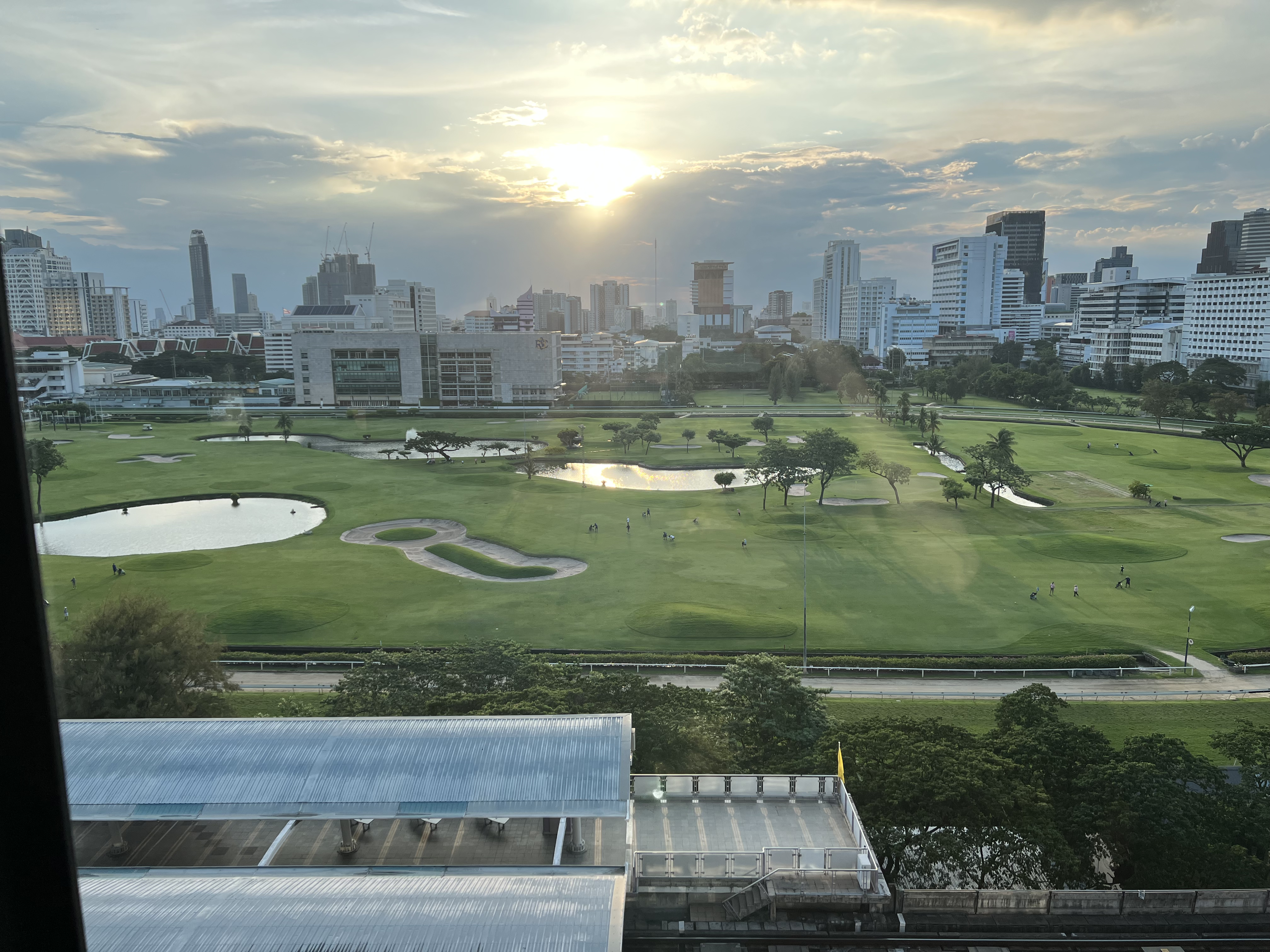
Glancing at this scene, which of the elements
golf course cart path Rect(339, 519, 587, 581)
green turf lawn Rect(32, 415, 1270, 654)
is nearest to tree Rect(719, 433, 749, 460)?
green turf lawn Rect(32, 415, 1270, 654)

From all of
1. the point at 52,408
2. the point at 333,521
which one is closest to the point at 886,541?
the point at 333,521

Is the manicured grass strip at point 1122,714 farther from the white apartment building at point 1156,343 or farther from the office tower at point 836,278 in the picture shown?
the office tower at point 836,278

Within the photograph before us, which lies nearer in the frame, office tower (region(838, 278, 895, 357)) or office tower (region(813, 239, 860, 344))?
office tower (region(838, 278, 895, 357))

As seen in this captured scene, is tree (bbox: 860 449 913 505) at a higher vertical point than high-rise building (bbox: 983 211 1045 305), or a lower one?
lower

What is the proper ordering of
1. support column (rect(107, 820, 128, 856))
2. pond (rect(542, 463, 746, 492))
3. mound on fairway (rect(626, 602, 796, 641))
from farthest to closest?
pond (rect(542, 463, 746, 492)) → mound on fairway (rect(626, 602, 796, 641)) → support column (rect(107, 820, 128, 856))

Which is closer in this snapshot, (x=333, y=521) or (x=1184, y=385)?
(x=333, y=521)

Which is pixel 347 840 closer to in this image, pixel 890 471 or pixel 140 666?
pixel 140 666

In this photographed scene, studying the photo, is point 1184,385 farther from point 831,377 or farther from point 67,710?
point 67,710

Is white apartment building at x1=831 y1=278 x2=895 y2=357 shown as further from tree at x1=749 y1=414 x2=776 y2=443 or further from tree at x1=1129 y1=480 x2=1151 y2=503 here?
tree at x1=1129 y1=480 x2=1151 y2=503
